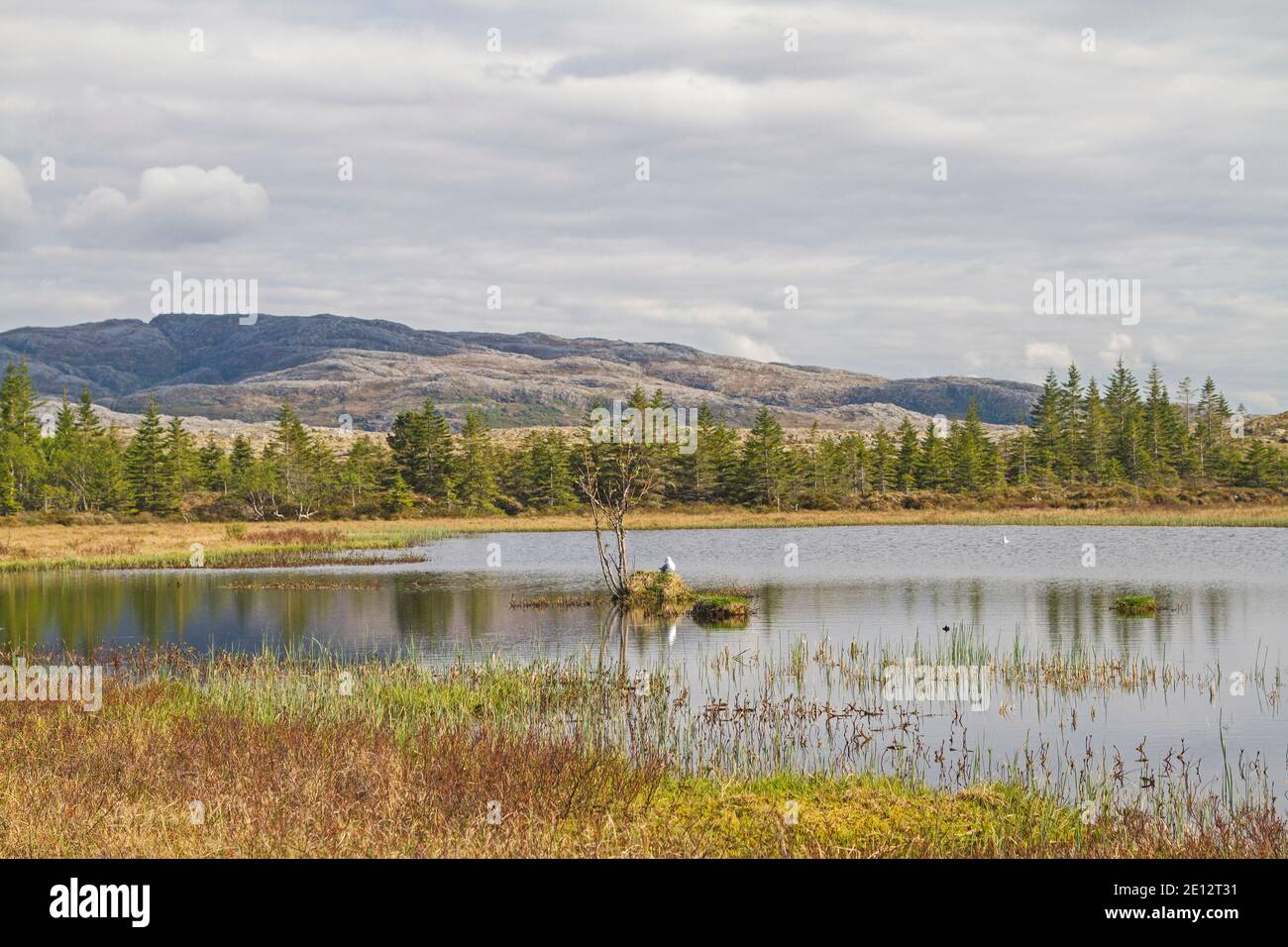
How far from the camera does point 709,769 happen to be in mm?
14172

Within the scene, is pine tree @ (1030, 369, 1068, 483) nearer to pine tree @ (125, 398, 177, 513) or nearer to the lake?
the lake

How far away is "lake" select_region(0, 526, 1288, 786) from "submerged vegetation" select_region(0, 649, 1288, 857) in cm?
81

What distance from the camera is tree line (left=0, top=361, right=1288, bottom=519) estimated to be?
92000 millimetres

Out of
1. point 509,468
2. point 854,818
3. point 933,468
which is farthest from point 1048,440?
point 854,818

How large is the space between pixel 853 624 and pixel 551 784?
18.4 m

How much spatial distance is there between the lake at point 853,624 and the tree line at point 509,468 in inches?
1651

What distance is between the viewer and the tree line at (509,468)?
302 feet

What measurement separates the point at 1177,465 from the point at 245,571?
312 feet

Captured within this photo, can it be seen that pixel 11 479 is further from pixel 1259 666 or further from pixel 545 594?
pixel 1259 666

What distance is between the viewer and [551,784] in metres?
11.6

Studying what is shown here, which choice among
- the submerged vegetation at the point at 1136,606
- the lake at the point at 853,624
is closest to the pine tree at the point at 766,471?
the lake at the point at 853,624
